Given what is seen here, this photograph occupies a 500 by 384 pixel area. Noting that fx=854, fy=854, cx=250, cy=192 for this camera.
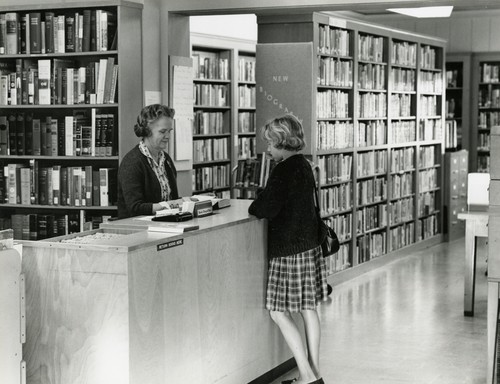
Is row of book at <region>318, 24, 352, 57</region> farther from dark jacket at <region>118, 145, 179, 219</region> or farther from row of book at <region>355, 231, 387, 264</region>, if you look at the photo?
dark jacket at <region>118, 145, 179, 219</region>

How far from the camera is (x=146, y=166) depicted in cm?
519

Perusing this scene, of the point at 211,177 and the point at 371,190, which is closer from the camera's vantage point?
the point at 371,190

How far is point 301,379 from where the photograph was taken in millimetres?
4777

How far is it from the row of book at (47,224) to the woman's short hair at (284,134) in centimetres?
250

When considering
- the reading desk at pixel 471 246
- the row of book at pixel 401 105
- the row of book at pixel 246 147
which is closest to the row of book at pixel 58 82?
the reading desk at pixel 471 246

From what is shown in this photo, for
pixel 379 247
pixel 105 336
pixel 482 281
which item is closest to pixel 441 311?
pixel 482 281

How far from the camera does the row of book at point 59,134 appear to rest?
258 inches

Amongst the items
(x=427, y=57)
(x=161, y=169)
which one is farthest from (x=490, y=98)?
(x=161, y=169)

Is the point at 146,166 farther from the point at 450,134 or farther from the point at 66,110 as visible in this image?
the point at 450,134

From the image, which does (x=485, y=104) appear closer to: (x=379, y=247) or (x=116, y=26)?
(x=379, y=247)

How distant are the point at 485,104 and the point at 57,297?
10183 millimetres

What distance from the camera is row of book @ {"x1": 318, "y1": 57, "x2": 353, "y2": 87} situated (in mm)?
8156

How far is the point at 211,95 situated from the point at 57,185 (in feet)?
11.9

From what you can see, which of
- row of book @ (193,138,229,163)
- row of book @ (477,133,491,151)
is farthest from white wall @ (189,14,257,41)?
row of book @ (477,133,491,151)
